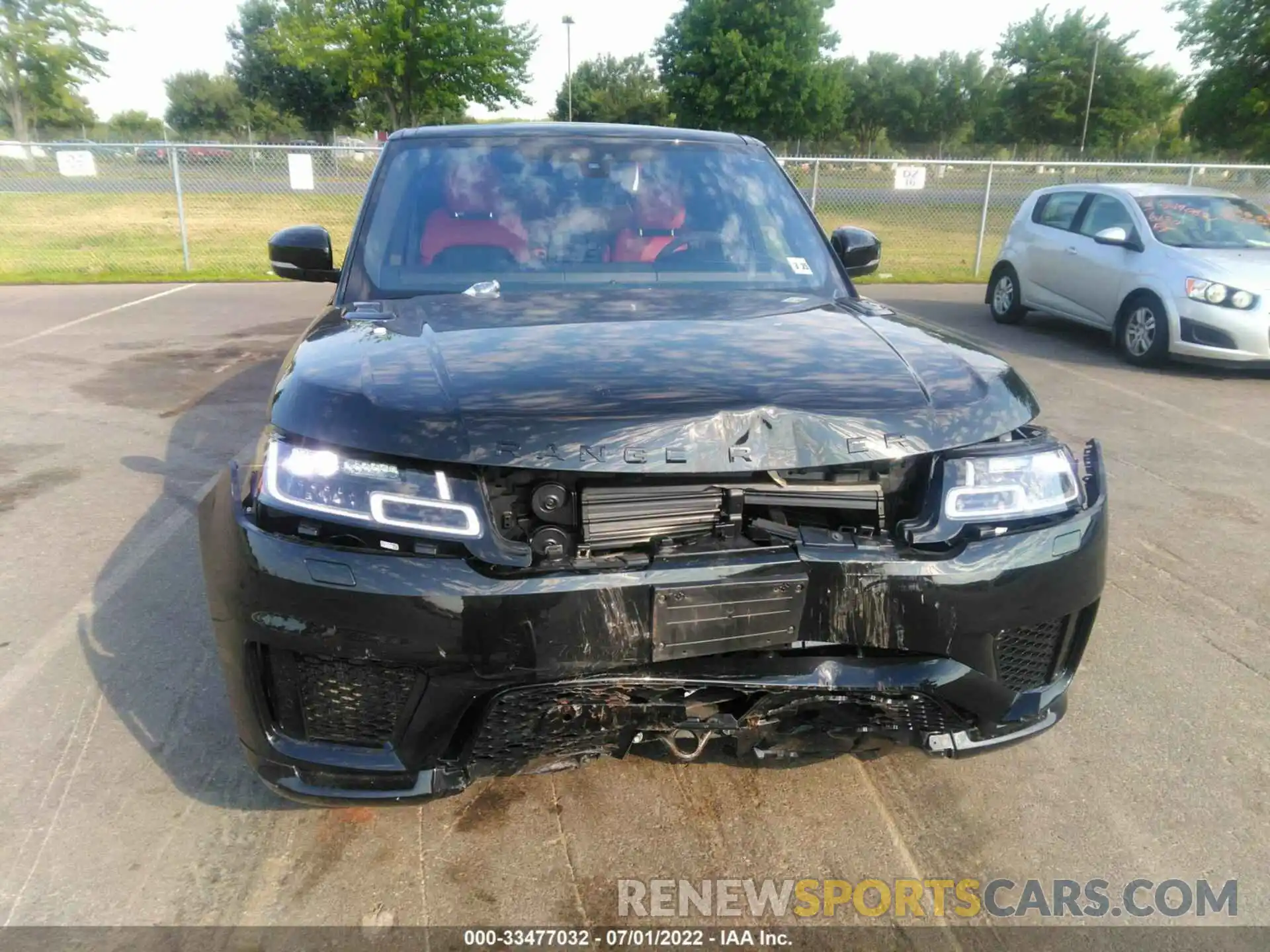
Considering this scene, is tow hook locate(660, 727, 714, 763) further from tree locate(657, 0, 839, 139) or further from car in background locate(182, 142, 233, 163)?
tree locate(657, 0, 839, 139)

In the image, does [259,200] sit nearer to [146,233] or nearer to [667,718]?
[146,233]

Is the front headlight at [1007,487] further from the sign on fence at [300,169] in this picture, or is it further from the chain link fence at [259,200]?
the sign on fence at [300,169]

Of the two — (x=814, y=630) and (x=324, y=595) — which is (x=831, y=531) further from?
(x=324, y=595)

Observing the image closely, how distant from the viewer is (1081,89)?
5828cm

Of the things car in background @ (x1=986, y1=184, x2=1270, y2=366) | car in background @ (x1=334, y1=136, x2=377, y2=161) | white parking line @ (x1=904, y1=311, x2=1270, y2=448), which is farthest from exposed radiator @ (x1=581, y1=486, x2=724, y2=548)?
car in background @ (x1=334, y1=136, x2=377, y2=161)

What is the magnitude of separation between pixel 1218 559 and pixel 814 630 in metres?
3.26

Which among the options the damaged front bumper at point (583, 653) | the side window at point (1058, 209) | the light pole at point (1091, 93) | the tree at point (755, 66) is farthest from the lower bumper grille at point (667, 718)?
the light pole at point (1091, 93)

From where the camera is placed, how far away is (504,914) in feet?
7.32

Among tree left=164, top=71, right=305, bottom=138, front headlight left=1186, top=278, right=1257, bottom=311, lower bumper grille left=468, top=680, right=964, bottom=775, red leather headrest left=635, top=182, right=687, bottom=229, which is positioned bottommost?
lower bumper grille left=468, top=680, right=964, bottom=775

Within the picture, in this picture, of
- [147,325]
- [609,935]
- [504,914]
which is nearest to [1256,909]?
[609,935]

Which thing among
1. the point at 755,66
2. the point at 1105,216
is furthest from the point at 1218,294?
the point at 755,66

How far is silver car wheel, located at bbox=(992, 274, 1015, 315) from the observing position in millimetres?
11000

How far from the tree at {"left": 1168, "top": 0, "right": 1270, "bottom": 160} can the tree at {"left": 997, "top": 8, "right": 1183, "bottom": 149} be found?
26.8 metres

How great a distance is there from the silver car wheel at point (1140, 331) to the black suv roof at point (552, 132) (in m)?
6.35
